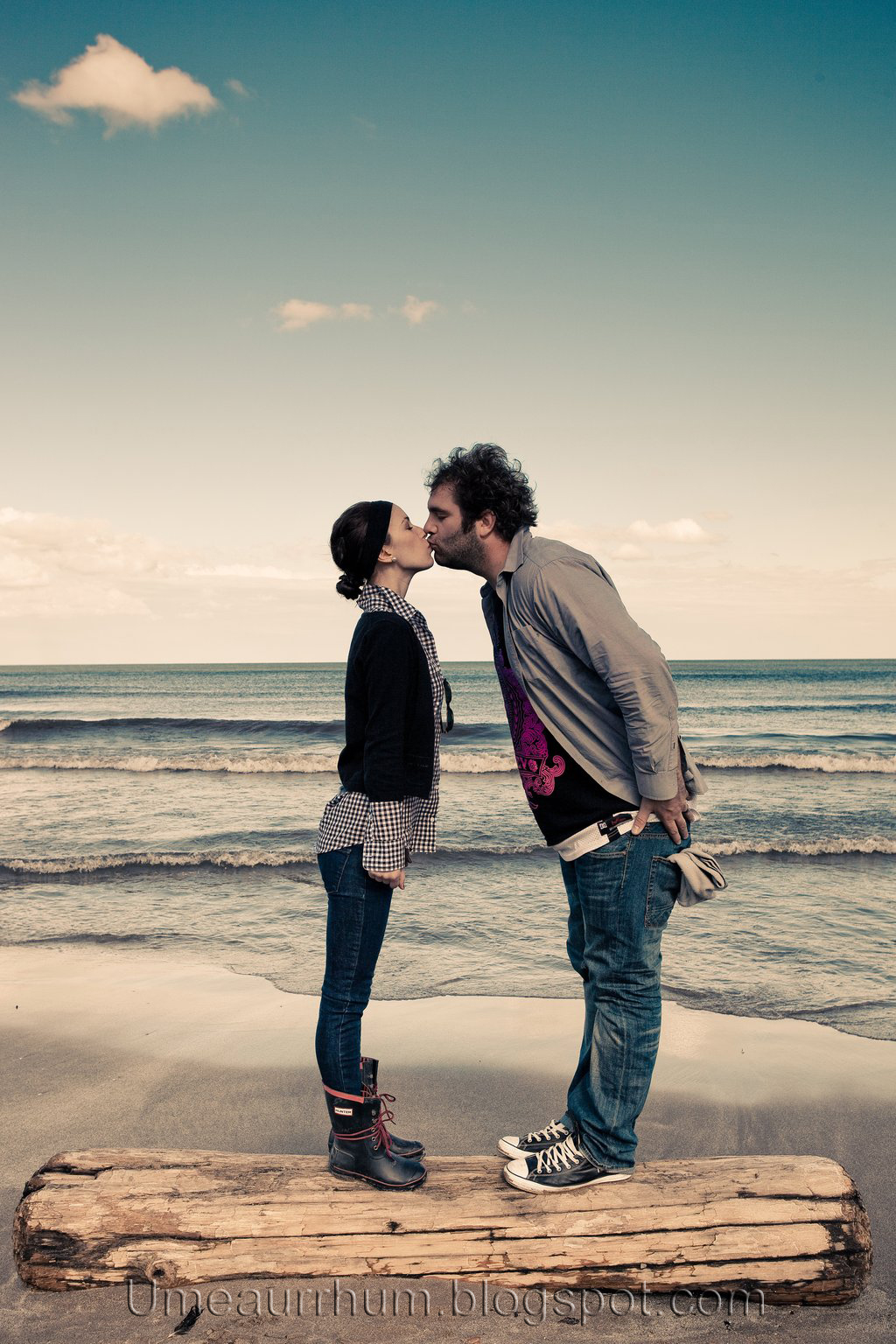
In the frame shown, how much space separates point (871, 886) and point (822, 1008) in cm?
317

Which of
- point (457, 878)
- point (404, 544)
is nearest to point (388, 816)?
point (404, 544)

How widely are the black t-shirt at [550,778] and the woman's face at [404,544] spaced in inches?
10.9

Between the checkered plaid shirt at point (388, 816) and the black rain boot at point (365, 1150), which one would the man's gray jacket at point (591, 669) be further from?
the black rain boot at point (365, 1150)

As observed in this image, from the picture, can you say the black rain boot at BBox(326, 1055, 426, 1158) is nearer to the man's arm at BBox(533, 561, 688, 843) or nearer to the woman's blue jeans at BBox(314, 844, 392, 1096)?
the woman's blue jeans at BBox(314, 844, 392, 1096)

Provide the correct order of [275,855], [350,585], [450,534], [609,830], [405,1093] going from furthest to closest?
1. [275,855]
2. [405,1093]
3. [350,585]
4. [450,534]
5. [609,830]

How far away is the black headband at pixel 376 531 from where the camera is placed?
2900mm

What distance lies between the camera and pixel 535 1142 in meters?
2.86

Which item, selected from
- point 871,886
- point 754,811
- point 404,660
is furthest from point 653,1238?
point 754,811

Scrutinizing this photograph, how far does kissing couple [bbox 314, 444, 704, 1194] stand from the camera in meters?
2.60

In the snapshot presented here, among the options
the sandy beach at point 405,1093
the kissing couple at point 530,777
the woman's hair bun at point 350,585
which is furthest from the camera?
the woman's hair bun at point 350,585

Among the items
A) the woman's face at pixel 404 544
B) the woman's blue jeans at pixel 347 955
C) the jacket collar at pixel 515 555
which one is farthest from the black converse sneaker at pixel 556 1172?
the woman's face at pixel 404 544

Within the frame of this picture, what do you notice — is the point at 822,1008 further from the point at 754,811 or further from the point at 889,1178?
the point at 754,811

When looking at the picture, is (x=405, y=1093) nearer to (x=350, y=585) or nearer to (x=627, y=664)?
(x=350, y=585)

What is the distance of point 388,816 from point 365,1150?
102cm
